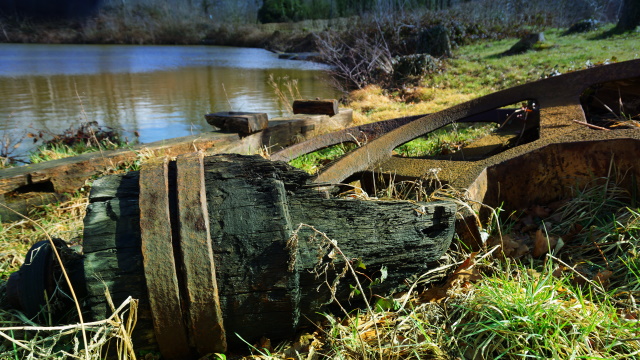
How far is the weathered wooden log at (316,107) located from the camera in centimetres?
586

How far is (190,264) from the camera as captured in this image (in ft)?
5.22

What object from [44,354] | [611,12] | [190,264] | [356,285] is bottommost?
[44,354]

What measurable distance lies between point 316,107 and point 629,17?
12.0 m

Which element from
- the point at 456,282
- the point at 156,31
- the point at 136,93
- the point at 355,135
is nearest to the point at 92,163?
the point at 355,135

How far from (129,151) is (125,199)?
8.78 ft

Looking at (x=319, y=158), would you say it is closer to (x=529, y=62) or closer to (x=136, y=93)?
(x=529, y=62)

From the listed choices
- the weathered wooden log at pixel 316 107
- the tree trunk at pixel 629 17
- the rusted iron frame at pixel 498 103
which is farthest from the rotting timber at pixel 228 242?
the tree trunk at pixel 629 17

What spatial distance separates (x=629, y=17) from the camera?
13055mm

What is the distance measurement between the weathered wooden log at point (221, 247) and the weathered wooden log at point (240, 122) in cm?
287

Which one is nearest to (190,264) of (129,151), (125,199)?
(125,199)

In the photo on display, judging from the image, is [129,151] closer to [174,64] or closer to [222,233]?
[222,233]

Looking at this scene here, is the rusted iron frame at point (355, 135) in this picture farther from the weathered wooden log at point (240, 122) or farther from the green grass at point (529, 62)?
the green grass at point (529, 62)

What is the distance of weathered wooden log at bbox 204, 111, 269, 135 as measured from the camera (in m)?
4.68

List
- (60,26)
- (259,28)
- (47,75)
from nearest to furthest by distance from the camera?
1. (47,75)
2. (60,26)
3. (259,28)
